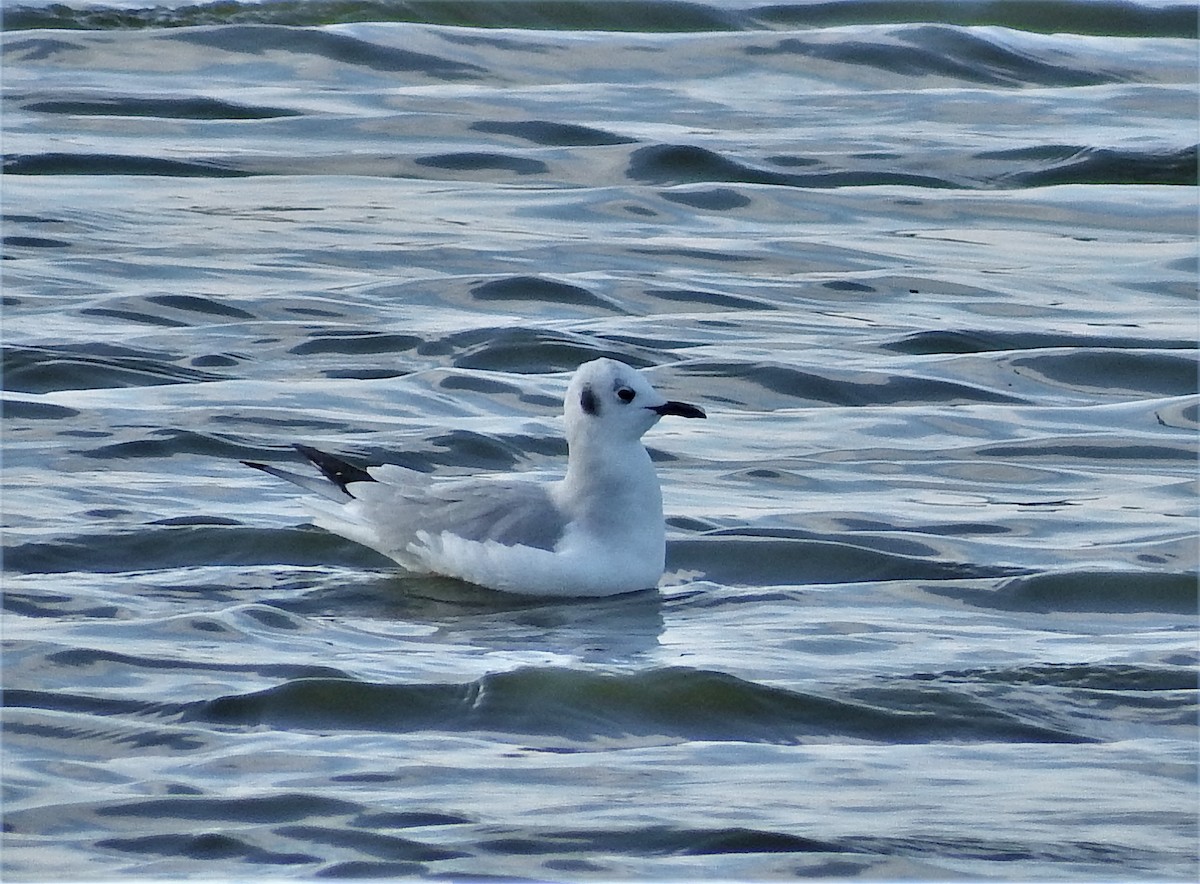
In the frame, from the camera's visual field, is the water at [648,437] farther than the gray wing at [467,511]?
No

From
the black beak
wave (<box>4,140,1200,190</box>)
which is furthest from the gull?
wave (<box>4,140,1200,190</box>)

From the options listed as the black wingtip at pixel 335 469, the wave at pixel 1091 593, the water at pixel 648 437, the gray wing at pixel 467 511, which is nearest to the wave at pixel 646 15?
the water at pixel 648 437

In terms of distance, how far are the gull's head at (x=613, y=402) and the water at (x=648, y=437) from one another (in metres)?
0.59

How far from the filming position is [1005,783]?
6164mm

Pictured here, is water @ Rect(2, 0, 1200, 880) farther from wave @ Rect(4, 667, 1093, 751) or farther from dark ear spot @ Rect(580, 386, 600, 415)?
dark ear spot @ Rect(580, 386, 600, 415)

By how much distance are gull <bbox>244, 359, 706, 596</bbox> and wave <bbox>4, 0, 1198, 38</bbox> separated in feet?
34.5

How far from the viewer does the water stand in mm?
5988

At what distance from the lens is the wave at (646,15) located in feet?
59.5

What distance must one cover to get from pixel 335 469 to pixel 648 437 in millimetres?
1872

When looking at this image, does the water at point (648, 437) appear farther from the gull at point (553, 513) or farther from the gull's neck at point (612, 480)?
the gull's neck at point (612, 480)

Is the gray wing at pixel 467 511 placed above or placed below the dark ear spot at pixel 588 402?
below

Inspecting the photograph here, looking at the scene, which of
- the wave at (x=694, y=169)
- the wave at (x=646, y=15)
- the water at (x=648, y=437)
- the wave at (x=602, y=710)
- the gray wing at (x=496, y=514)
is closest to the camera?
the water at (x=648, y=437)

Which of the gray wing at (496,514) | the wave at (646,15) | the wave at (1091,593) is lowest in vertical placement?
the wave at (1091,593)

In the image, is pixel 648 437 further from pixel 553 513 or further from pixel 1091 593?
pixel 1091 593
